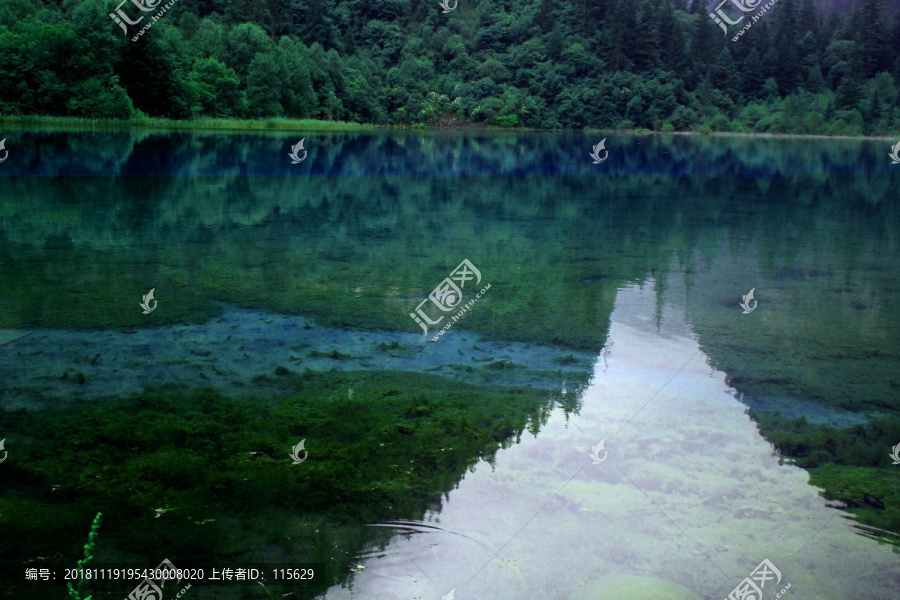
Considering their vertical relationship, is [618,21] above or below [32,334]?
above

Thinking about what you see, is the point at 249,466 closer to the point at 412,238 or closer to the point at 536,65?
the point at 412,238

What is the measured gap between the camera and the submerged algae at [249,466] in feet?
13.3

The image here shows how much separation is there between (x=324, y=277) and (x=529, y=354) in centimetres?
399

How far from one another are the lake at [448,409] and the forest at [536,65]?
2109 inches

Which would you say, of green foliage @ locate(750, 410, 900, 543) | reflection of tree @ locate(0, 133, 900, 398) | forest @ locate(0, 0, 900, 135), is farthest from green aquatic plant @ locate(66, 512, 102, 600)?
forest @ locate(0, 0, 900, 135)

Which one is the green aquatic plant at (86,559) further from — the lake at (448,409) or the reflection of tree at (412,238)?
the reflection of tree at (412,238)

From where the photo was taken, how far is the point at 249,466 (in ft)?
16.1

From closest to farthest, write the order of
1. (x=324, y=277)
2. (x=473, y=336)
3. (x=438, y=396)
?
(x=438, y=396)
(x=473, y=336)
(x=324, y=277)

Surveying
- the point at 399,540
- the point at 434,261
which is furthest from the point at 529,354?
the point at 434,261

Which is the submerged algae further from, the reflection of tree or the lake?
the reflection of tree

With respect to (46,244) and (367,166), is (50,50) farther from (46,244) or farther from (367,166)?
(46,244)

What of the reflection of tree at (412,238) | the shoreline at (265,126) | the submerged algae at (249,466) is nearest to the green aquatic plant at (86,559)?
the submerged algae at (249,466)

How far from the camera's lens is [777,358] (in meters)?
7.84

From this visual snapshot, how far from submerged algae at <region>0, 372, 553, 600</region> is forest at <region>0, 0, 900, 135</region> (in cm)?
5820
